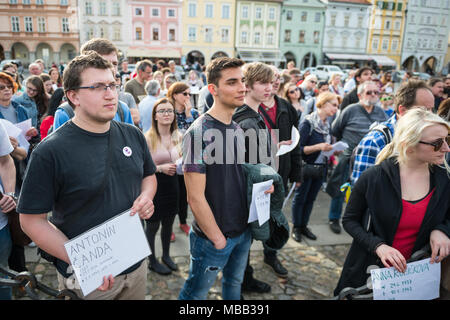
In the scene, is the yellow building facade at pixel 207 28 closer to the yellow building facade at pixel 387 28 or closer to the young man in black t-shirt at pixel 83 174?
the yellow building facade at pixel 387 28

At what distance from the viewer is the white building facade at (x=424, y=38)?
135 feet

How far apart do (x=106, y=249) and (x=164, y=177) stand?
5.87ft

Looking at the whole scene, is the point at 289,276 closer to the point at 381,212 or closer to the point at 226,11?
the point at 381,212

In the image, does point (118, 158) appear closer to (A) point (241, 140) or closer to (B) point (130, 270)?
(B) point (130, 270)

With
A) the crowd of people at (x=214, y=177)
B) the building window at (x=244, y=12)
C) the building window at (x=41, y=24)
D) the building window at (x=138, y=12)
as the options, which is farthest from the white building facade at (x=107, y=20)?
the crowd of people at (x=214, y=177)

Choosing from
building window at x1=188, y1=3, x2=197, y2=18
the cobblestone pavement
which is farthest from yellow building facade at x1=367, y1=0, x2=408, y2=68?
the cobblestone pavement

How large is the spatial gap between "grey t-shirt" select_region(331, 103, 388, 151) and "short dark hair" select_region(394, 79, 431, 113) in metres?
1.22

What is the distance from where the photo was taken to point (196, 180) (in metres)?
2.06

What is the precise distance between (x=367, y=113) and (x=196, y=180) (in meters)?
3.31

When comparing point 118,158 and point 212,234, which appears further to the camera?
point 212,234

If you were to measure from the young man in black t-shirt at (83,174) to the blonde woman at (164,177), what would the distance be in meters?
1.51
